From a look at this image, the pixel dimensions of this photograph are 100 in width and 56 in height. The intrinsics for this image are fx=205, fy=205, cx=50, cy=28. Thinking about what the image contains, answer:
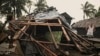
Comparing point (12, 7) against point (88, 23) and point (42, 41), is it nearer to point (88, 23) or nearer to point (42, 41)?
point (88, 23)

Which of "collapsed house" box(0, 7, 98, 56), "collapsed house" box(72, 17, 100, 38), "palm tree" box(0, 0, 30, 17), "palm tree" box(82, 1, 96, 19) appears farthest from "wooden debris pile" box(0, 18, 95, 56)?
"palm tree" box(82, 1, 96, 19)

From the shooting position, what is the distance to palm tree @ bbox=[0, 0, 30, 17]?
33.7m

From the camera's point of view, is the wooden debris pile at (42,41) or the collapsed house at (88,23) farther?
the collapsed house at (88,23)

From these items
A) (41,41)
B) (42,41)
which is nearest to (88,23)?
(42,41)

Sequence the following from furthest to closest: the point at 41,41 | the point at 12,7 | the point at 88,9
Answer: the point at 88,9
the point at 12,7
the point at 41,41

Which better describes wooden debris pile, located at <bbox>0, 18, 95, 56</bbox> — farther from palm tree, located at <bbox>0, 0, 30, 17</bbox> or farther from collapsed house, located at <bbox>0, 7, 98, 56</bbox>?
palm tree, located at <bbox>0, 0, 30, 17</bbox>

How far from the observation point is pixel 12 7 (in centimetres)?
3584

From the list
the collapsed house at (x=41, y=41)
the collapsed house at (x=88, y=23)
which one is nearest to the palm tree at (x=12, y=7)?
the collapsed house at (x=88, y=23)

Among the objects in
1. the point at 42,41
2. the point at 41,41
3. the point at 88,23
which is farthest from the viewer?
the point at 88,23

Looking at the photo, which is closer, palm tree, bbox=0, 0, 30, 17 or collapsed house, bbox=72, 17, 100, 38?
collapsed house, bbox=72, 17, 100, 38

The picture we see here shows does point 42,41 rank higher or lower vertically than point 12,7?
higher

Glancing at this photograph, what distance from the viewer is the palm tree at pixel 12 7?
33656mm

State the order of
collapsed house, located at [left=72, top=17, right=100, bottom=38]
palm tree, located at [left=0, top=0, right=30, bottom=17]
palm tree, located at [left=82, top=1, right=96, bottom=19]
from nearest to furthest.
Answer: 1. collapsed house, located at [left=72, top=17, right=100, bottom=38]
2. palm tree, located at [left=0, top=0, right=30, bottom=17]
3. palm tree, located at [left=82, top=1, right=96, bottom=19]

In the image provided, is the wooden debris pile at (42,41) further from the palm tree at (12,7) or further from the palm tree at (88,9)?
the palm tree at (88,9)
